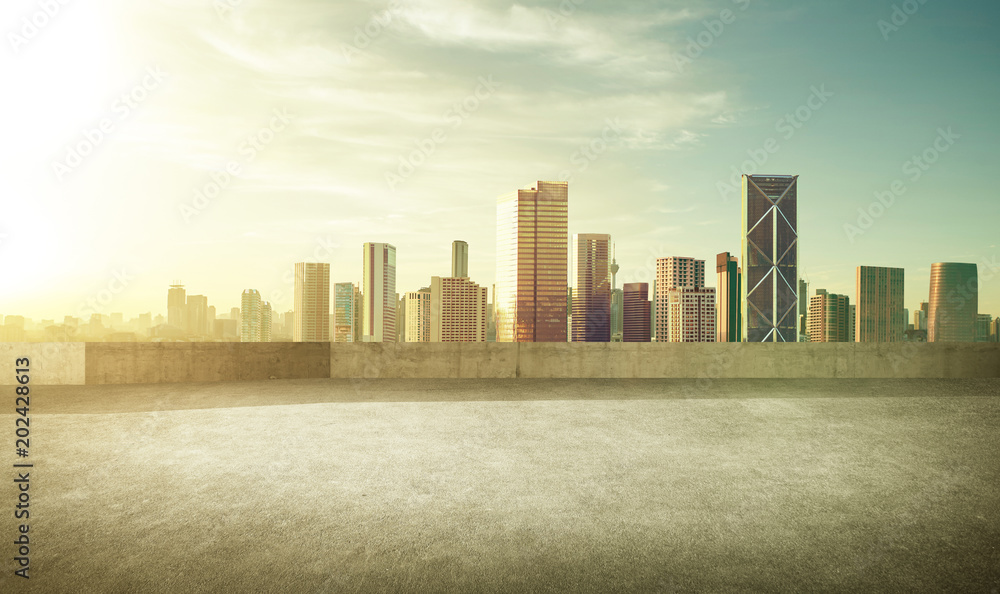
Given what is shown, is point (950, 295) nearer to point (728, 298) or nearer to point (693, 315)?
point (728, 298)

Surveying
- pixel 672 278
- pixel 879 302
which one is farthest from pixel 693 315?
pixel 879 302

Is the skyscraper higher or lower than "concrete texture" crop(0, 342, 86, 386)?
higher

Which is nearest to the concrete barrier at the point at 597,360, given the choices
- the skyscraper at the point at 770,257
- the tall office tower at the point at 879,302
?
the tall office tower at the point at 879,302

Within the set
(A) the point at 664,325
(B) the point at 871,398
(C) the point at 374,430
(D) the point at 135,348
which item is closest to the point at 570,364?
(B) the point at 871,398

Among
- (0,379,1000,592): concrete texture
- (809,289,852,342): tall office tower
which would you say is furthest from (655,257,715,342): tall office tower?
(0,379,1000,592): concrete texture

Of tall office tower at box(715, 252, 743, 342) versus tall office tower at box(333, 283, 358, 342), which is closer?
tall office tower at box(333, 283, 358, 342)

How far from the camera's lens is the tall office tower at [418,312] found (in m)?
A: 82.4

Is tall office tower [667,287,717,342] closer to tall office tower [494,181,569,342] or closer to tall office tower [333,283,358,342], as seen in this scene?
tall office tower [494,181,569,342]

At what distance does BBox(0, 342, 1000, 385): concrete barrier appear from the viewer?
12445mm

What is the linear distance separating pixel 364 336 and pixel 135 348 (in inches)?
189

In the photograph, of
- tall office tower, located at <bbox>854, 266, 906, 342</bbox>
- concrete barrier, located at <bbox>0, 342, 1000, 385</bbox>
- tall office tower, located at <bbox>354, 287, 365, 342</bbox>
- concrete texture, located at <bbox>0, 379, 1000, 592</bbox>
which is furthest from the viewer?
tall office tower, located at <bbox>854, 266, 906, 342</bbox>

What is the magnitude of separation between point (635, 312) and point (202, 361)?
6906 inches

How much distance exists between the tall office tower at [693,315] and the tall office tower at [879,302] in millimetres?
33968

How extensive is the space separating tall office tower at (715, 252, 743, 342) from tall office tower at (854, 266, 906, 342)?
25900mm
